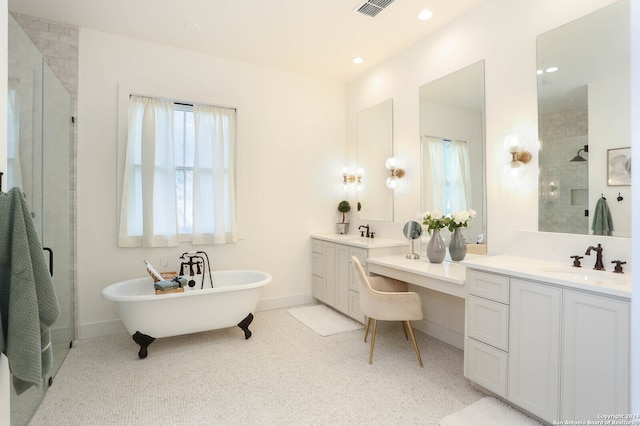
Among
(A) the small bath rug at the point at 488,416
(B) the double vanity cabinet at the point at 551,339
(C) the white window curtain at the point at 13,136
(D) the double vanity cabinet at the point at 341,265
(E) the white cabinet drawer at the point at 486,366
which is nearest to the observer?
(B) the double vanity cabinet at the point at 551,339

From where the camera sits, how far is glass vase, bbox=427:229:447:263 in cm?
307

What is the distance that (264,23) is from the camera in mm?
3246

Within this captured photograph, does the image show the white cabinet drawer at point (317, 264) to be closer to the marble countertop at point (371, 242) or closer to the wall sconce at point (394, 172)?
the marble countertop at point (371, 242)

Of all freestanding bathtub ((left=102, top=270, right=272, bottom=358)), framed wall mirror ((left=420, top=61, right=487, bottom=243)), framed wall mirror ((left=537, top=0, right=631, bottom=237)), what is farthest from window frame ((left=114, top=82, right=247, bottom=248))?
framed wall mirror ((left=537, top=0, right=631, bottom=237))

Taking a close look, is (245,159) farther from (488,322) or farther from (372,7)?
(488,322)

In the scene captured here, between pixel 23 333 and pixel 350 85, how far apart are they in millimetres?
4378

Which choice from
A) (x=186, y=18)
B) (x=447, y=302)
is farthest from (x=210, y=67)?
(x=447, y=302)

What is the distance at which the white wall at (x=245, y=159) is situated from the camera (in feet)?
11.0

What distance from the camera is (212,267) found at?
390 cm

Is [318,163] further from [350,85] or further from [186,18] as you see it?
[186,18]

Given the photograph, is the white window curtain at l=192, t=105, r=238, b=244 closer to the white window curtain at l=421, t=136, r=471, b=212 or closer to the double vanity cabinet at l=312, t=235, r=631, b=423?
Result: the white window curtain at l=421, t=136, r=471, b=212

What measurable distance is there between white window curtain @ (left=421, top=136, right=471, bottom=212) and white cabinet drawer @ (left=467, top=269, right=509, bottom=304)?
949mm

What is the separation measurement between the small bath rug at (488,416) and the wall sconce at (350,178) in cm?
289

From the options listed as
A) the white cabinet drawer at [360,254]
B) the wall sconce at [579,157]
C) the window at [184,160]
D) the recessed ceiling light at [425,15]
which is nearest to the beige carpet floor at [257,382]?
the white cabinet drawer at [360,254]
